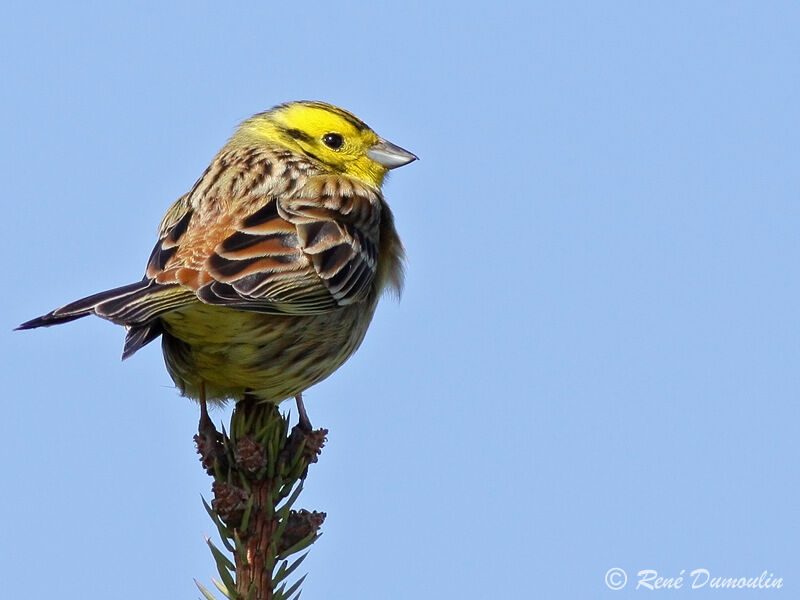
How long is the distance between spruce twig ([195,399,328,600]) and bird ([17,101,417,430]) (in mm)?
385

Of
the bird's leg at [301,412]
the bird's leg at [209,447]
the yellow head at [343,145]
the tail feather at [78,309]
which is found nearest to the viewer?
the tail feather at [78,309]

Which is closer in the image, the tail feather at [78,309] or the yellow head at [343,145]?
the tail feather at [78,309]

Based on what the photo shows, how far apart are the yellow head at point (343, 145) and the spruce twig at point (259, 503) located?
1.90 meters

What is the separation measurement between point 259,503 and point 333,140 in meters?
2.40

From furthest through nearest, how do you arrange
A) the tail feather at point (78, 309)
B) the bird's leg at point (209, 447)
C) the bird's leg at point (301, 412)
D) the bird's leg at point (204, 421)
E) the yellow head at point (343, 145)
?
the yellow head at point (343, 145) < the bird's leg at point (301, 412) < the bird's leg at point (204, 421) < the bird's leg at point (209, 447) < the tail feather at point (78, 309)

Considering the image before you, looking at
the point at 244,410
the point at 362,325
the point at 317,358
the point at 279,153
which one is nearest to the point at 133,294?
the point at 244,410

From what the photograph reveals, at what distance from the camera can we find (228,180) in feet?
17.0

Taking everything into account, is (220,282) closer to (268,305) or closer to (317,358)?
(268,305)

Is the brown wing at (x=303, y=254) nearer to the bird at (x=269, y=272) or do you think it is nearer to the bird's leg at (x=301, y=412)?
the bird at (x=269, y=272)

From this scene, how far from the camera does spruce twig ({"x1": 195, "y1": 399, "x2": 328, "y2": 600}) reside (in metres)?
3.74

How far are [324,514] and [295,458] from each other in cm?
29

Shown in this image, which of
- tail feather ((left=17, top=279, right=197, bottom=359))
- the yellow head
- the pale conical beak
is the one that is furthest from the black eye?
tail feather ((left=17, top=279, right=197, bottom=359))

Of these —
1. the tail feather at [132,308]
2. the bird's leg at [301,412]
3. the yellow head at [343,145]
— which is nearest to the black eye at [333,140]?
the yellow head at [343,145]

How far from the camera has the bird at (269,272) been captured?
419cm
